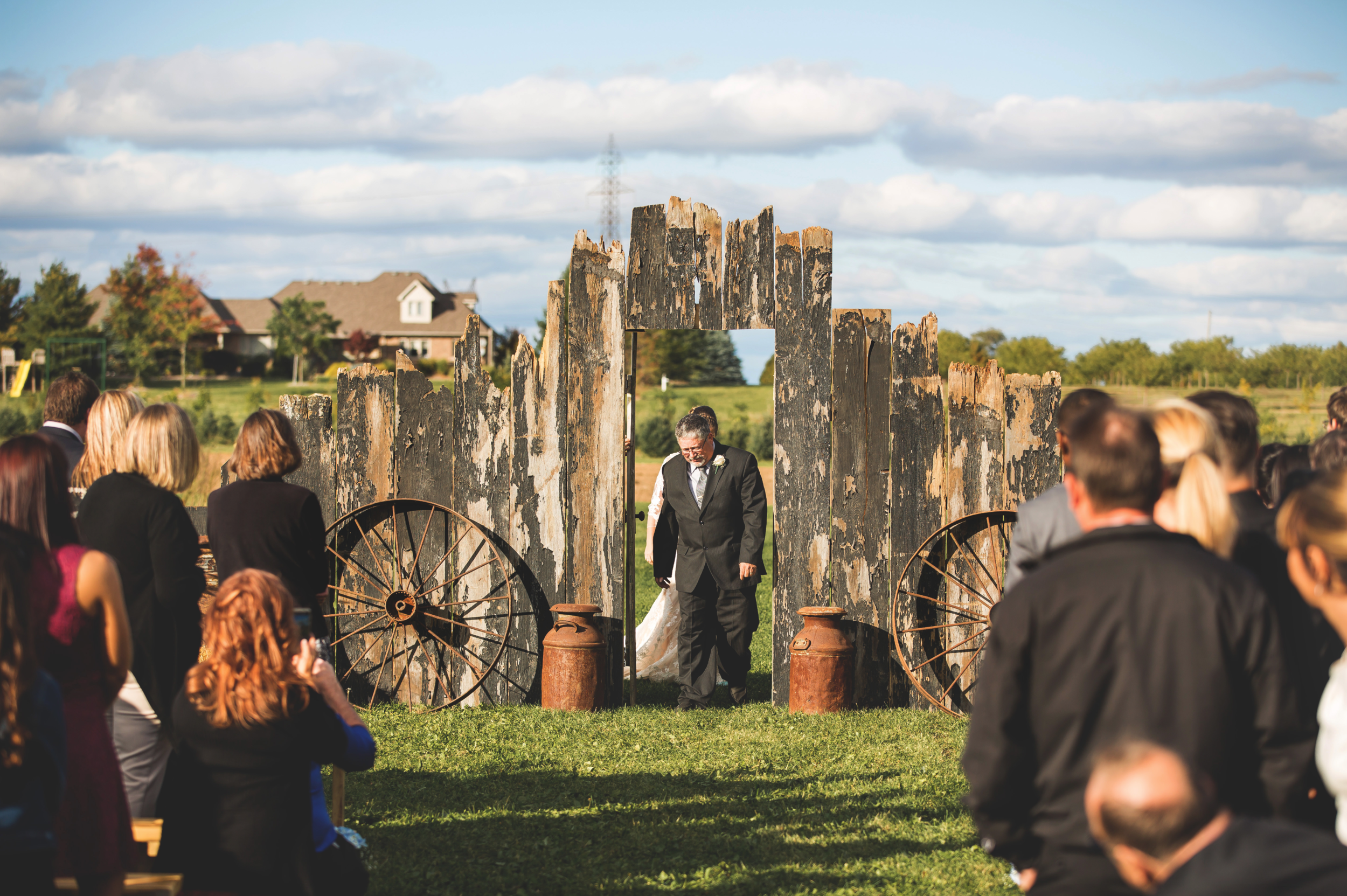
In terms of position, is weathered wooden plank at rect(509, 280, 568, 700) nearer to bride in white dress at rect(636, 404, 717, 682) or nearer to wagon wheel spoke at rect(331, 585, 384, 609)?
wagon wheel spoke at rect(331, 585, 384, 609)

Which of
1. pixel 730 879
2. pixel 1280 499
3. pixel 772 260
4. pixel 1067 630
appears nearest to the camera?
pixel 1067 630

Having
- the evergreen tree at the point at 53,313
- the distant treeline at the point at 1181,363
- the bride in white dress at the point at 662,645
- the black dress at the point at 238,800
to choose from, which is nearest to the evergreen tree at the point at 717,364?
the distant treeline at the point at 1181,363

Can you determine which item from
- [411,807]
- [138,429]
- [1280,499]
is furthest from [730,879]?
[138,429]

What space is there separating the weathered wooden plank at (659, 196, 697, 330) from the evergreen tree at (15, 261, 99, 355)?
38.0 meters

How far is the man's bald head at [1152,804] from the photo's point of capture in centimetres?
180

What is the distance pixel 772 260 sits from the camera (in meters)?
6.67

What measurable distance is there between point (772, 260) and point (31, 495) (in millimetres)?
4790

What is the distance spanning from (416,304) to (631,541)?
5262cm

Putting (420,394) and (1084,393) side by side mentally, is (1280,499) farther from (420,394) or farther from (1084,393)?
(420,394)

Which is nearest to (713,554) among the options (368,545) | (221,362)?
(368,545)

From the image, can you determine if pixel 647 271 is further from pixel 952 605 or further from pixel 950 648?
pixel 950 648

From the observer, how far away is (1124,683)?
215cm

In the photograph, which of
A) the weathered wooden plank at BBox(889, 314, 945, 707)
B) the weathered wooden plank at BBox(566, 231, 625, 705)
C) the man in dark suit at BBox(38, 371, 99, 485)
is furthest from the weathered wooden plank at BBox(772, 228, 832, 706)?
the man in dark suit at BBox(38, 371, 99, 485)

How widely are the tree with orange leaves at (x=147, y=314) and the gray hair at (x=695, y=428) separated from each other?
38.5 metres
